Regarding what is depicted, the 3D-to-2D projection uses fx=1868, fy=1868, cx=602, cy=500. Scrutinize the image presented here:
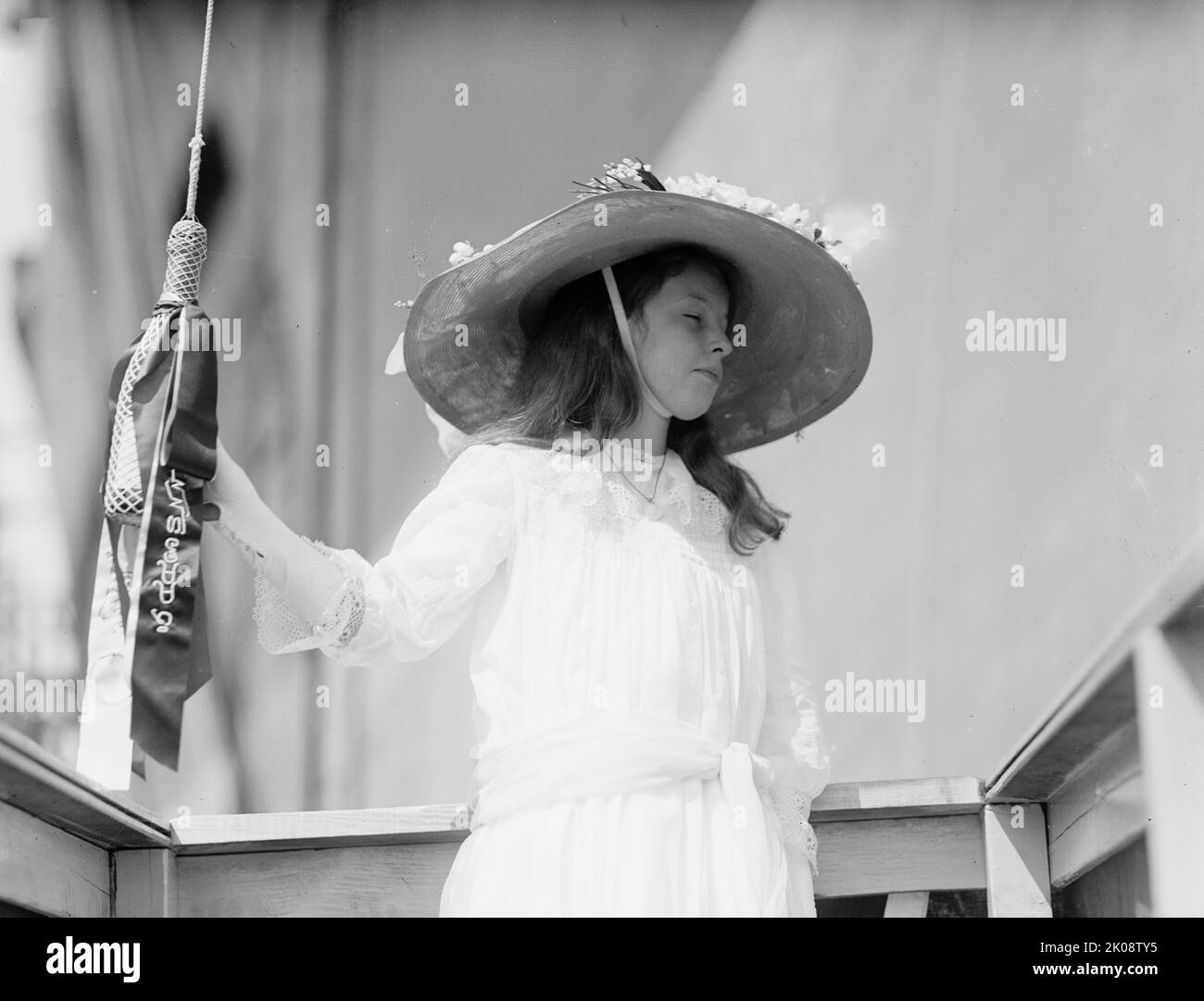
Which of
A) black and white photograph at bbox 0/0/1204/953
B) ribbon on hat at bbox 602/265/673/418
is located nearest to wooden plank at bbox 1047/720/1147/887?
black and white photograph at bbox 0/0/1204/953

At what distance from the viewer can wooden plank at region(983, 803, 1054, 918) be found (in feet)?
8.37

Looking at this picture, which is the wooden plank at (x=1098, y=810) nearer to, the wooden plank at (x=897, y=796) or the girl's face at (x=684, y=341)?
the wooden plank at (x=897, y=796)

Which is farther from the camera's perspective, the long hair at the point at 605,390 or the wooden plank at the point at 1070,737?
the long hair at the point at 605,390

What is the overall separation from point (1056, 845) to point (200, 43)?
78.3 inches

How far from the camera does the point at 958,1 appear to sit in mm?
3406

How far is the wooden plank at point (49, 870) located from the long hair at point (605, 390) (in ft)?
2.42

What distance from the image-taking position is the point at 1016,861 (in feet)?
8.41

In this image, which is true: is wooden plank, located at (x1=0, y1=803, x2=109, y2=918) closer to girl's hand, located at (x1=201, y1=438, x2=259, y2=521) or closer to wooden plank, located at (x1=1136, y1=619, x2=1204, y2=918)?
girl's hand, located at (x1=201, y1=438, x2=259, y2=521)

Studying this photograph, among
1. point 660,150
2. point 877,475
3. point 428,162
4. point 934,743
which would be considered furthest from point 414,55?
point 934,743

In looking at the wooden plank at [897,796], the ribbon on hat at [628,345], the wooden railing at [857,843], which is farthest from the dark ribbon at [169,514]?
the wooden plank at [897,796]

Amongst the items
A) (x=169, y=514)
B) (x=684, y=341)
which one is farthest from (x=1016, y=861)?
(x=169, y=514)

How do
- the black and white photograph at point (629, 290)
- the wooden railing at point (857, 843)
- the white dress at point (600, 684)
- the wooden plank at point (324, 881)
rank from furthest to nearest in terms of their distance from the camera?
the black and white photograph at point (629, 290)
the wooden plank at point (324, 881)
the white dress at point (600, 684)
the wooden railing at point (857, 843)

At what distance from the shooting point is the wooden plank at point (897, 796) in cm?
256

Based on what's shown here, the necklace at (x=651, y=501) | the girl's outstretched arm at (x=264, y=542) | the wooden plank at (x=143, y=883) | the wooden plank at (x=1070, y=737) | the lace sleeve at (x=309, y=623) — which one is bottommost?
the wooden plank at (x=143, y=883)
